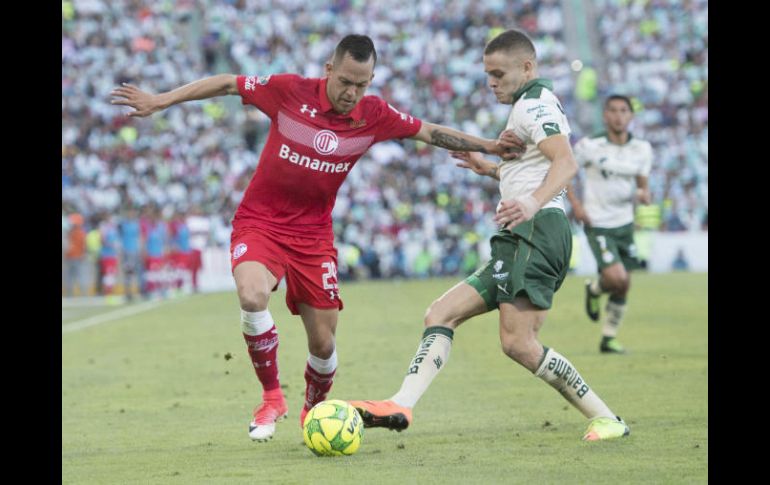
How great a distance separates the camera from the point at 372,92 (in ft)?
128

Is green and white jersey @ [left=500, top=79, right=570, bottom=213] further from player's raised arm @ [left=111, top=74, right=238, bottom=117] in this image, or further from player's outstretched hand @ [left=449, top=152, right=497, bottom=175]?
player's raised arm @ [left=111, top=74, right=238, bottom=117]

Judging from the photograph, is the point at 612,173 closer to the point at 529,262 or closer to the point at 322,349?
the point at 322,349

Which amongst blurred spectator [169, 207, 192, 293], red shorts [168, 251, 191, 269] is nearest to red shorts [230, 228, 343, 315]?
blurred spectator [169, 207, 192, 293]

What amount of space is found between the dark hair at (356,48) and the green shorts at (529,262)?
1433mm

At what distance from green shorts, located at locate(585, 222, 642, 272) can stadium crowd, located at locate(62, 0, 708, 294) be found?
17.7 metres

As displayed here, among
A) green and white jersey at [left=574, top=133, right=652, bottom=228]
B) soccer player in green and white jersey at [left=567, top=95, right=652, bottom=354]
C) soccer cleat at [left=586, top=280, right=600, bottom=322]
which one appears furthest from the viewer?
soccer cleat at [left=586, top=280, right=600, bottom=322]

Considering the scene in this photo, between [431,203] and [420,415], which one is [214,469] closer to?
[420,415]

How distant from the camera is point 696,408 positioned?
9.53m

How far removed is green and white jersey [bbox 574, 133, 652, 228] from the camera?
14406mm

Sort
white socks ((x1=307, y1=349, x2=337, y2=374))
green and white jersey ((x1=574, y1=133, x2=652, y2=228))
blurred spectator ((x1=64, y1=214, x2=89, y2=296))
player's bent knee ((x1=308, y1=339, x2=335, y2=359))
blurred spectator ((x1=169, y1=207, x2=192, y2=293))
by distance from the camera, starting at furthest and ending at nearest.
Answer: blurred spectator ((x1=169, y1=207, x2=192, y2=293)) → blurred spectator ((x1=64, y1=214, x2=89, y2=296)) → green and white jersey ((x1=574, y1=133, x2=652, y2=228)) → white socks ((x1=307, y1=349, x2=337, y2=374)) → player's bent knee ((x1=308, y1=339, x2=335, y2=359))

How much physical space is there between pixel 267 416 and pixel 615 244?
701 centimetres

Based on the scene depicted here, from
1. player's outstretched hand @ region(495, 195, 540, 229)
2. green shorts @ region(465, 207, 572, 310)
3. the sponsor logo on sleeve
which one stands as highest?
the sponsor logo on sleeve

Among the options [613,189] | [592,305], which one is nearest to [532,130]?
[613,189]
